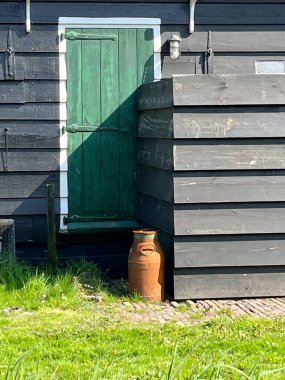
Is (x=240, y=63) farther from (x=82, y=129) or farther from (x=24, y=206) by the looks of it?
(x=24, y=206)

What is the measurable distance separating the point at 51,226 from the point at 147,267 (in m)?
1.17

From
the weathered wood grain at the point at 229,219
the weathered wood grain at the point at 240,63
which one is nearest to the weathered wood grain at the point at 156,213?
the weathered wood grain at the point at 229,219

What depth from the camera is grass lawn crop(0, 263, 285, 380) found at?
Answer: 4.55 m

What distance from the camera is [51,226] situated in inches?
292

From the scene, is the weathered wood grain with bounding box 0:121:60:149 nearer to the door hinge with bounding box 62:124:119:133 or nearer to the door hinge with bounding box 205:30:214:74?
the door hinge with bounding box 62:124:119:133

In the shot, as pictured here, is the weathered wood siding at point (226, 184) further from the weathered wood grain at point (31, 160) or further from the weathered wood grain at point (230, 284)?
the weathered wood grain at point (31, 160)

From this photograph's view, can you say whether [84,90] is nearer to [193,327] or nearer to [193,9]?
[193,9]

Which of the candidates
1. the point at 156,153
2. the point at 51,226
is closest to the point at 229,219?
the point at 156,153

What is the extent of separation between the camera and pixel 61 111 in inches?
312

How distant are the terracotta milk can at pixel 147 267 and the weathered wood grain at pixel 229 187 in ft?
1.63

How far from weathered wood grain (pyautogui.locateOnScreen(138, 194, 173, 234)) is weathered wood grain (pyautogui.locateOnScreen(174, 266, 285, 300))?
484 millimetres

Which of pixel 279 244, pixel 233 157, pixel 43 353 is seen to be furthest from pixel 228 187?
pixel 43 353

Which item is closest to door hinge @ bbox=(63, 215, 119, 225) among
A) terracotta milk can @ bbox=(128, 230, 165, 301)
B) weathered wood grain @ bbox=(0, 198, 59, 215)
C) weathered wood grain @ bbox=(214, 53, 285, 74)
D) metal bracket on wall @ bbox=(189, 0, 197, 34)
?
weathered wood grain @ bbox=(0, 198, 59, 215)

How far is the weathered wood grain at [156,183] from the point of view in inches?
271
